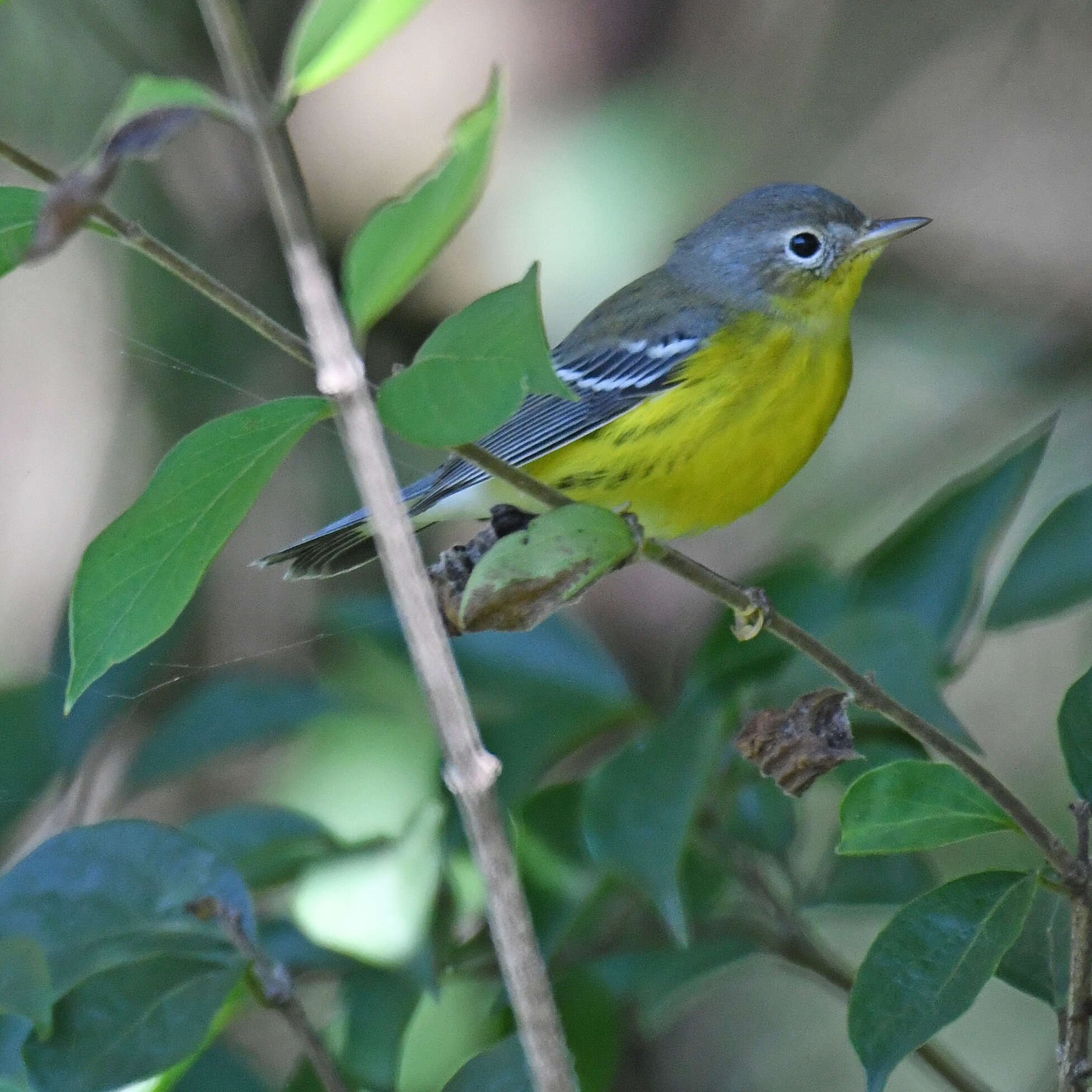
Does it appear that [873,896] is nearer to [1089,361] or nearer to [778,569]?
[778,569]

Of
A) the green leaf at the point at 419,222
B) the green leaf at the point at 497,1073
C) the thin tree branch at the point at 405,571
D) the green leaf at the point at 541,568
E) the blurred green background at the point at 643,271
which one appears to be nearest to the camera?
the thin tree branch at the point at 405,571

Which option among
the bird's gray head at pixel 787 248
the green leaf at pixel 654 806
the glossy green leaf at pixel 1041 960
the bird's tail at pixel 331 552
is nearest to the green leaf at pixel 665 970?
the green leaf at pixel 654 806

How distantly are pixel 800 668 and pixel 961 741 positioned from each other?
0.91 ft

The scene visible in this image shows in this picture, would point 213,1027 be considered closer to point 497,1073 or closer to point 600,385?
point 497,1073

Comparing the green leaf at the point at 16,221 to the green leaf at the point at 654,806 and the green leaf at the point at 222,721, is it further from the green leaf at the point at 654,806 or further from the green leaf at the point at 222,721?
the green leaf at the point at 222,721

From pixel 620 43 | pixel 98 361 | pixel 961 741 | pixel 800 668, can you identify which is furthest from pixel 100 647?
pixel 620 43

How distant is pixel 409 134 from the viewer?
3156 mm

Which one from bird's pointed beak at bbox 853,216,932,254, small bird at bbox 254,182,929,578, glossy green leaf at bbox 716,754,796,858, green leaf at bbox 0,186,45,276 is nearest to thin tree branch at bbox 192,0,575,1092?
green leaf at bbox 0,186,45,276

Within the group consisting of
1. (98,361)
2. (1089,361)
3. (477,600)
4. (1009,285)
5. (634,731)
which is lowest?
(477,600)

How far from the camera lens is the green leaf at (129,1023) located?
111cm

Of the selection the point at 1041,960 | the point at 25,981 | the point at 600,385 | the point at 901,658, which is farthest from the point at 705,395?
the point at 25,981

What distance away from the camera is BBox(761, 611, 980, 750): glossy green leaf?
4.30 feet

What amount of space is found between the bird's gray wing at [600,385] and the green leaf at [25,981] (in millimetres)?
1097

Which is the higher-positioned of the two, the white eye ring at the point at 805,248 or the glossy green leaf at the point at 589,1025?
the white eye ring at the point at 805,248
